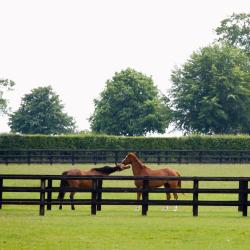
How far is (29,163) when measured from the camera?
6175 centimetres

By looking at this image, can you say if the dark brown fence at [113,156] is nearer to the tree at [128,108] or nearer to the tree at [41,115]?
the tree at [128,108]

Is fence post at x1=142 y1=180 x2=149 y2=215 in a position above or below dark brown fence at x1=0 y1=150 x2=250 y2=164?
below

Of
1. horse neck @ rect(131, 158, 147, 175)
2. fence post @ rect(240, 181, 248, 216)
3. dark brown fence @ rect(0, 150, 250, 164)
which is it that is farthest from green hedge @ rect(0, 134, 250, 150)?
fence post @ rect(240, 181, 248, 216)

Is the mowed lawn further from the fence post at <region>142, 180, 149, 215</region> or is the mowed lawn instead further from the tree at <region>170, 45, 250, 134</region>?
the tree at <region>170, 45, 250, 134</region>

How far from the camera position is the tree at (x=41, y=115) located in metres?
144

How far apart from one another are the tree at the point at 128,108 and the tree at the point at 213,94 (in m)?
10.3

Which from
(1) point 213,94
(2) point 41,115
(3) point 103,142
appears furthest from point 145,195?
(2) point 41,115

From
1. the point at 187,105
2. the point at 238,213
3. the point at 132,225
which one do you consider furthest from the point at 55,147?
the point at 132,225

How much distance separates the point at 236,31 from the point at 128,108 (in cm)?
1504

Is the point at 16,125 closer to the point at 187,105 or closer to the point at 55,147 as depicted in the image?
the point at 187,105

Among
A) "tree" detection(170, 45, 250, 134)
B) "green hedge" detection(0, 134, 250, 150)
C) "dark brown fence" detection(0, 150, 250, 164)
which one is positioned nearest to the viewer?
"dark brown fence" detection(0, 150, 250, 164)

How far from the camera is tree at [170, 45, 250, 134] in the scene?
100312mm

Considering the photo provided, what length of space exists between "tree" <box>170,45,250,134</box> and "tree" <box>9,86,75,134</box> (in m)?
42.6

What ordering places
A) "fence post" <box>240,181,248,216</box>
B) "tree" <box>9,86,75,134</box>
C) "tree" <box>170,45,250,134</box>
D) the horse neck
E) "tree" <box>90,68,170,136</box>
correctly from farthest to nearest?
"tree" <box>9,86,75,134</box>, "tree" <box>90,68,170,136</box>, "tree" <box>170,45,250,134</box>, the horse neck, "fence post" <box>240,181,248,216</box>
